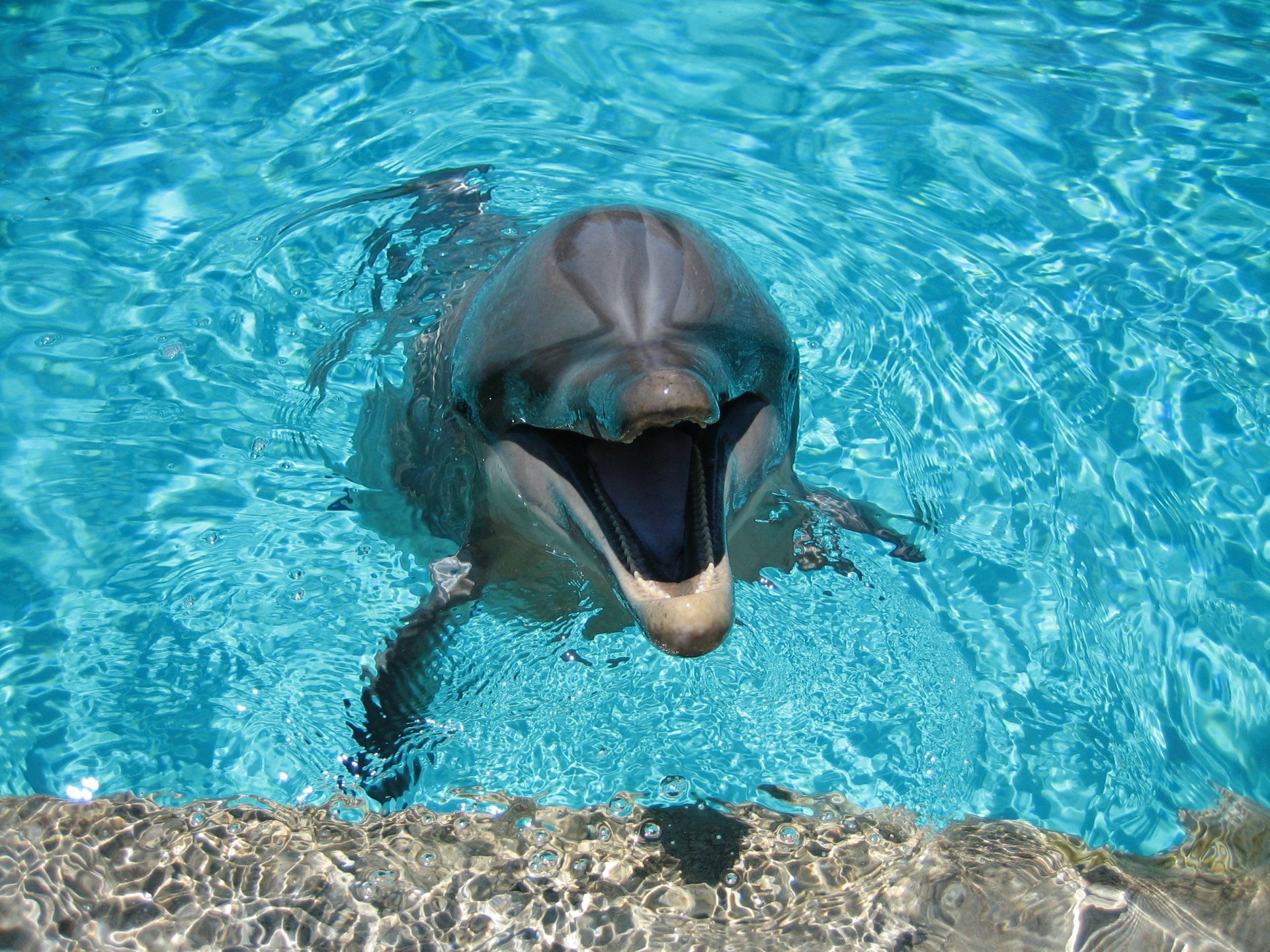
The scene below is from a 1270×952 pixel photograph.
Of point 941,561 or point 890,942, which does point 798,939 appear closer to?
point 890,942

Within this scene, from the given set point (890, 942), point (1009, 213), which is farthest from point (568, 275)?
point (1009, 213)

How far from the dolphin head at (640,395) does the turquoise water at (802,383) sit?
0.79 metres

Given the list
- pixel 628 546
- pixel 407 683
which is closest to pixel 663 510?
pixel 628 546

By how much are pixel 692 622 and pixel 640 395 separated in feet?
1.96

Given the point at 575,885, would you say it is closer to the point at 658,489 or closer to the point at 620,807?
the point at 620,807

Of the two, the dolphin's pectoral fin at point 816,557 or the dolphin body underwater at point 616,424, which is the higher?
the dolphin body underwater at point 616,424

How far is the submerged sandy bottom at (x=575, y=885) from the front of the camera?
3.44 m

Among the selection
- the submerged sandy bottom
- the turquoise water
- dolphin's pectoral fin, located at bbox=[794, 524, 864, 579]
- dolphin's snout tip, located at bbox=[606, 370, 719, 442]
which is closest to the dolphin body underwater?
dolphin's snout tip, located at bbox=[606, 370, 719, 442]

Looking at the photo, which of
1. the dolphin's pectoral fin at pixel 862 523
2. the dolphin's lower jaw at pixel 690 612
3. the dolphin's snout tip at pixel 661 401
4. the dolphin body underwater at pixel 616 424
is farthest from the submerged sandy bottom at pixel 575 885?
the dolphin's snout tip at pixel 661 401

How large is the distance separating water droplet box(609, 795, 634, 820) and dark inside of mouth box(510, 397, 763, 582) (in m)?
1.22

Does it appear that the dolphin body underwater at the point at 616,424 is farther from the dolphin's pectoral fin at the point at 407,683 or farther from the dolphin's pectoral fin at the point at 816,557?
the dolphin's pectoral fin at the point at 816,557

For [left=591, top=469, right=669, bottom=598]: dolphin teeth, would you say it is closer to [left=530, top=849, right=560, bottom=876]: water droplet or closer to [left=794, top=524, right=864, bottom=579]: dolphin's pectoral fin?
[left=530, top=849, right=560, bottom=876]: water droplet

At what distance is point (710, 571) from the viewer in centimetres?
304

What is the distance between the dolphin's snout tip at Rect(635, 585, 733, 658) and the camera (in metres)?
2.92
